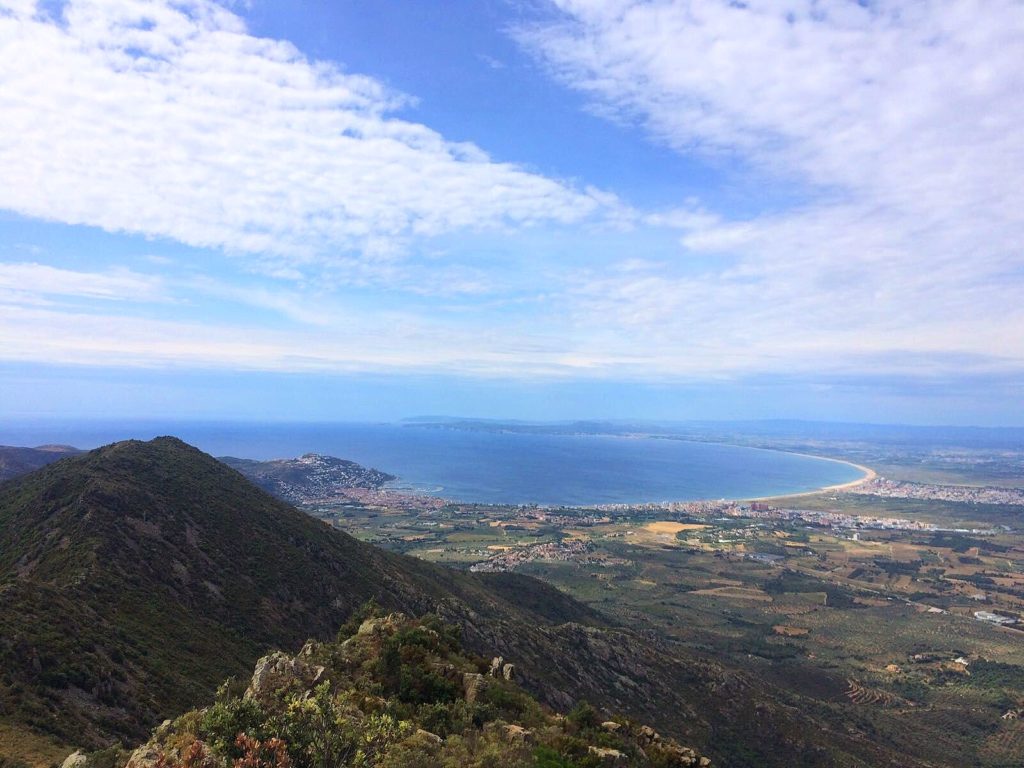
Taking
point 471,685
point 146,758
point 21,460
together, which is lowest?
point 21,460

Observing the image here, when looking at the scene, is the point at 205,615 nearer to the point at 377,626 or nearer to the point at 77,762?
the point at 377,626

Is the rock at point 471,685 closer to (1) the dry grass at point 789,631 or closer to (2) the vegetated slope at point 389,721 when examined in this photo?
(2) the vegetated slope at point 389,721

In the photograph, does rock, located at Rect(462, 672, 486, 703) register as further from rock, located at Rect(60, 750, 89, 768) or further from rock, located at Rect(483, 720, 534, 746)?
rock, located at Rect(60, 750, 89, 768)

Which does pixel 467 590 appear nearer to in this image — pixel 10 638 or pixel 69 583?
pixel 69 583

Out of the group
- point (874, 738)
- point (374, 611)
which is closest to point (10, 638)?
point (374, 611)

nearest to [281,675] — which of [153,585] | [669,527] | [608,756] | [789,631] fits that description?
[608,756]

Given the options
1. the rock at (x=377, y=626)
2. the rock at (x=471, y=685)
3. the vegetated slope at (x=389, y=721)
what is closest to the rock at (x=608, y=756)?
the vegetated slope at (x=389, y=721)
